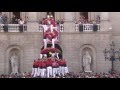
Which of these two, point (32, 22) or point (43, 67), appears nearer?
point (43, 67)

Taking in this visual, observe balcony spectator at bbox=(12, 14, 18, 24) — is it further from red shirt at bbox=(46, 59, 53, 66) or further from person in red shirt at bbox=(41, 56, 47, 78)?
red shirt at bbox=(46, 59, 53, 66)

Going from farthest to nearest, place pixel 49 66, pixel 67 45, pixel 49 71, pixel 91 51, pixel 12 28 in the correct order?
pixel 91 51
pixel 67 45
pixel 12 28
pixel 49 66
pixel 49 71

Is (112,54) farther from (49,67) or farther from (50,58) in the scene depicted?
(49,67)

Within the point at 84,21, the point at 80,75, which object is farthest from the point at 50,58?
the point at 84,21

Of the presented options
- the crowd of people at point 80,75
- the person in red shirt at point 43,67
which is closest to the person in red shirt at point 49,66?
the person in red shirt at point 43,67

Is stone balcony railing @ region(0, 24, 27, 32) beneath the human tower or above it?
above

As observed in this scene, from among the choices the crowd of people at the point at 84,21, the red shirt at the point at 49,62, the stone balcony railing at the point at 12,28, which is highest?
the crowd of people at the point at 84,21

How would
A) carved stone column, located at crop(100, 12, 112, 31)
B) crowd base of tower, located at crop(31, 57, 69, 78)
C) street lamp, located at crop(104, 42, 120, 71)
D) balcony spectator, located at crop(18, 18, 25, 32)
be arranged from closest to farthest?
crowd base of tower, located at crop(31, 57, 69, 78) → street lamp, located at crop(104, 42, 120, 71) → balcony spectator, located at crop(18, 18, 25, 32) → carved stone column, located at crop(100, 12, 112, 31)

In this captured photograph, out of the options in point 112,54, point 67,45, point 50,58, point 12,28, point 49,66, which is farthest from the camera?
point 67,45

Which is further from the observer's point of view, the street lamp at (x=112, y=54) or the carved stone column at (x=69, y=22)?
the carved stone column at (x=69, y=22)

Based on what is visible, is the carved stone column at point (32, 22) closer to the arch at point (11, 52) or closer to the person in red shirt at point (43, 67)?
the arch at point (11, 52)

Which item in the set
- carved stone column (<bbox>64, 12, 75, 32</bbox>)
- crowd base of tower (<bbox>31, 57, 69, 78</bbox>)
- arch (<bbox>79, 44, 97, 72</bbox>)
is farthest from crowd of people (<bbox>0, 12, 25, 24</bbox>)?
arch (<bbox>79, 44, 97, 72</bbox>)
